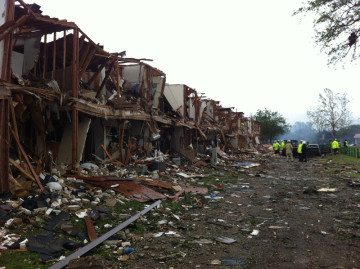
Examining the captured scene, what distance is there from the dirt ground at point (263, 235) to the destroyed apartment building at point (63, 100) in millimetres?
3503

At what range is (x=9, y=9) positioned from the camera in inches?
278

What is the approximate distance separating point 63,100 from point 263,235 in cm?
619

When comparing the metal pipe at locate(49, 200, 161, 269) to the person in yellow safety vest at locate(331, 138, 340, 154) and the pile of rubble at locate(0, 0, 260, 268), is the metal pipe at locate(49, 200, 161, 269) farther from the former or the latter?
the person in yellow safety vest at locate(331, 138, 340, 154)

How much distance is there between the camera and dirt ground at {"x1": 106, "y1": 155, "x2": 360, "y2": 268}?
4.59 m

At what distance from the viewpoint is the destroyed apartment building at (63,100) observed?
7.15m

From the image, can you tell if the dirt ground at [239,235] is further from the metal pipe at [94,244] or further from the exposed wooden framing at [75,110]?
the exposed wooden framing at [75,110]

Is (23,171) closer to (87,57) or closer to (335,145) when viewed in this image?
(87,57)

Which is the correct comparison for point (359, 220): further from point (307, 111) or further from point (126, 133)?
point (307, 111)

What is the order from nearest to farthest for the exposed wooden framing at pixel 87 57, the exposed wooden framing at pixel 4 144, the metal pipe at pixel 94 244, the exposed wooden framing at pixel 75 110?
the metal pipe at pixel 94 244
the exposed wooden framing at pixel 4 144
the exposed wooden framing at pixel 75 110
the exposed wooden framing at pixel 87 57

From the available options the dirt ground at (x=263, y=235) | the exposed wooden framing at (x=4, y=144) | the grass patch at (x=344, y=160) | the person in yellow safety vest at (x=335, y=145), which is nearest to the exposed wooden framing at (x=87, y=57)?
the exposed wooden framing at (x=4, y=144)

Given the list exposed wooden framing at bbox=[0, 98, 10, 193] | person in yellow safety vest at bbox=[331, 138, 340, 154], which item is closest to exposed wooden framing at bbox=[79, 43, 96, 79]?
exposed wooden framing at bbox=[0, 98, 10, 193]

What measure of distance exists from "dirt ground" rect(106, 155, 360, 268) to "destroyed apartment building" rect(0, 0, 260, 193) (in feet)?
11.5

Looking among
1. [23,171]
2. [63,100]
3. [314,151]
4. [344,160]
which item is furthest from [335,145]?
[23,171]

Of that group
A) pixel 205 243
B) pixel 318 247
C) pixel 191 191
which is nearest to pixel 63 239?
pixel 205 243
